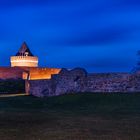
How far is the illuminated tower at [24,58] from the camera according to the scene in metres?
83.8

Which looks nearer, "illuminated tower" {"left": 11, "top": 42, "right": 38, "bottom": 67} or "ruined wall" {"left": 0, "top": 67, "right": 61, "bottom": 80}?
"ruined wall" {"left": 0, "top": 67, "right": 61, "bottom": 80}

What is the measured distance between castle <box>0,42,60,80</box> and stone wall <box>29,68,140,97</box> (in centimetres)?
2577

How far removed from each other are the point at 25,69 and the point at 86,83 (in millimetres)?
41858

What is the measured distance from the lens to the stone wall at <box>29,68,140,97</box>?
95.0 ft

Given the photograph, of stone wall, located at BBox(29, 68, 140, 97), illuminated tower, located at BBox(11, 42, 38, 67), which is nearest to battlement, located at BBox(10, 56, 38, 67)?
illuminated tower, located at BBox(11, 42, 38, 67)

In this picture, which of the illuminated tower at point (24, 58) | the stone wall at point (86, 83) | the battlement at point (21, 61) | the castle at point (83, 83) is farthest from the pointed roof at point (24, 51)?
the stone wall at point (86, 83)

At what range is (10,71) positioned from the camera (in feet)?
229

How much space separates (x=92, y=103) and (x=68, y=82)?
779cm

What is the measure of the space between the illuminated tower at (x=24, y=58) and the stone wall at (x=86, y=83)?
1787 inches

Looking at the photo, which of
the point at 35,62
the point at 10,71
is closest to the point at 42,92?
the point at 10,71

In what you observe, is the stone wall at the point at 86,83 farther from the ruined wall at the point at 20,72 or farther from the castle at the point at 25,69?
the ruined wall at the point at 20,72

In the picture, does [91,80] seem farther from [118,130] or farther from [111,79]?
[118,130]

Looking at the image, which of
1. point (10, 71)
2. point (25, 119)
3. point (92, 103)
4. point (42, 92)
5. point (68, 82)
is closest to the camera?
point (25, 119)

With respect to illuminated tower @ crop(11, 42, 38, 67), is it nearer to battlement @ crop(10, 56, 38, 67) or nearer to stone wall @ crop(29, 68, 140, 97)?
battlement @ crop(10, 56, 38, 67)
